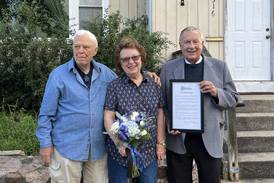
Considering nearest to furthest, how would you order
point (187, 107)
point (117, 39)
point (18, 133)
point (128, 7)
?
point (187, 107), point (18, 133), point (117, 39), point (128, 7)

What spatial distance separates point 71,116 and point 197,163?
1.10m

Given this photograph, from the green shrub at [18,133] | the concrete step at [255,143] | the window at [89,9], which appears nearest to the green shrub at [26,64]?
the green shrub at [18,133]

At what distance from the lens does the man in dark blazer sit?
12.4 feet

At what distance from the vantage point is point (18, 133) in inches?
244

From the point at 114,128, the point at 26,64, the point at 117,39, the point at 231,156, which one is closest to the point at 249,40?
the point at 117,39

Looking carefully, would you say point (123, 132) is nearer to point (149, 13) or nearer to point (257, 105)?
point (257, 105)

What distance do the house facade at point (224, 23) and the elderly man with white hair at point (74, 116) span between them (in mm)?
4405

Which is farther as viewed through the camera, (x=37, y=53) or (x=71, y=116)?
(x=37, y=53)

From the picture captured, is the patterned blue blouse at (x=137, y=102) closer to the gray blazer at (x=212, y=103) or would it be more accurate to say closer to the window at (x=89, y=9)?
the gray blazer at (x=212, y=103)

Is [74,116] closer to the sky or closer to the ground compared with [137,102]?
closer to the ground

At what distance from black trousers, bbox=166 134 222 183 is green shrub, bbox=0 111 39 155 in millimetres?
2382

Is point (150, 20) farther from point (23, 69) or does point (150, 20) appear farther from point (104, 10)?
point (23, 69)

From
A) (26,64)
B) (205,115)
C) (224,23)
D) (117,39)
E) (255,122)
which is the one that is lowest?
(255,122)

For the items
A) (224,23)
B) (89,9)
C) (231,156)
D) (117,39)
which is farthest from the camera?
(89,9)
